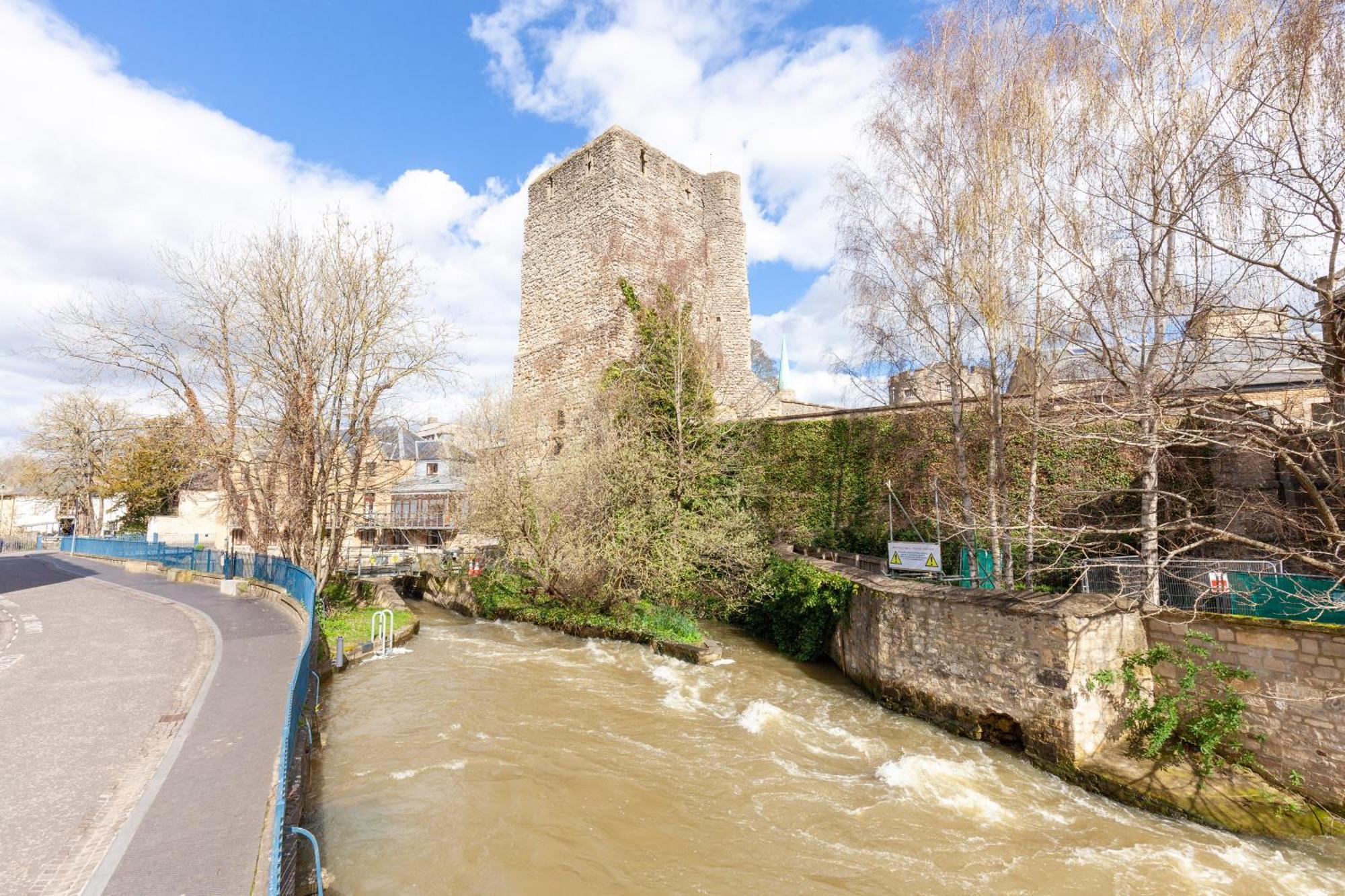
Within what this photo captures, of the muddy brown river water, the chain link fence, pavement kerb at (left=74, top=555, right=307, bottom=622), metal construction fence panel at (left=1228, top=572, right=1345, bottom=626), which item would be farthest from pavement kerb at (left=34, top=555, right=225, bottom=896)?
metal construction fence panel at (left=1228, top=572, right=1345, bottom=626)

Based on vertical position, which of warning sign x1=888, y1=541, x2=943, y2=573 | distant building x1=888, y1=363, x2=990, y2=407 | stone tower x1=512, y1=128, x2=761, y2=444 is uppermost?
stone tower x1=512, y1=128, x2=761, y2=444

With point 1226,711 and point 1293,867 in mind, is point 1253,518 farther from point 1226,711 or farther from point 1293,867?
point 1293,867

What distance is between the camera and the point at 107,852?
4.24m

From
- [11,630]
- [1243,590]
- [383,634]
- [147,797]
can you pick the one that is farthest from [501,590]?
[1243,590]

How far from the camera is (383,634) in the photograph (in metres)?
13.1

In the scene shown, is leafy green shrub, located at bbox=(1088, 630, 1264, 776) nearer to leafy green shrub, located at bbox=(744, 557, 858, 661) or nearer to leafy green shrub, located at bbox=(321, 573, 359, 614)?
leafy green shrub, located at bbox=(744, 557, 858, 661)

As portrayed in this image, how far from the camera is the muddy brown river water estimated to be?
18.7ft

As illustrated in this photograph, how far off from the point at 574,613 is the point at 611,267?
13.4 meters

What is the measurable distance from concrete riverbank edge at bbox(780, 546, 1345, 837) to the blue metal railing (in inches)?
323

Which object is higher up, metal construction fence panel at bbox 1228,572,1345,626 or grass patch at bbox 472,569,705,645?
metal construction fence panel at bbox 1228,572,1345,626

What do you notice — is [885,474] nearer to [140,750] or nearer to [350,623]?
[350,623]

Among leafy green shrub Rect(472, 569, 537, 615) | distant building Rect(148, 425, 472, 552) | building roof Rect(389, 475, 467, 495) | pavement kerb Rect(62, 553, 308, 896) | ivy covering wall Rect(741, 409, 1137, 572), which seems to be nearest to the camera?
pavement kerb Rect(62, 553, 308, 896)

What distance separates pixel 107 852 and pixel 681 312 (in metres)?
15.9

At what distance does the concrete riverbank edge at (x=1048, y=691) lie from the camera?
696 cm
